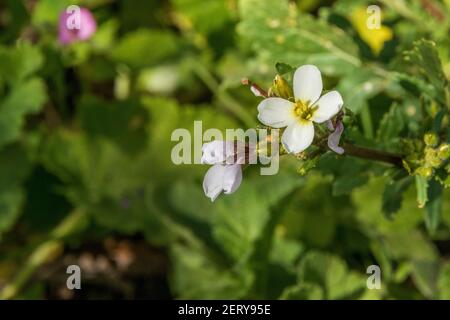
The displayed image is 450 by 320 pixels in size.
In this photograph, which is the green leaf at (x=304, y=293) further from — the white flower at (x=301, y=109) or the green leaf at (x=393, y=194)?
the white flower at (x=301, y=109)

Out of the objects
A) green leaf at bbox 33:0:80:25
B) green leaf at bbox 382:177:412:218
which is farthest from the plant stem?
green leaf at bbox 33:0:80:25

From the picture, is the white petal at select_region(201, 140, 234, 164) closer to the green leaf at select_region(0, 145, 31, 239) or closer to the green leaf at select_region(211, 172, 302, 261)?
the green leaf at select_region(211, 172, 302, 261)

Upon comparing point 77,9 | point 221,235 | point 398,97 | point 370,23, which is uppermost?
point 77,9

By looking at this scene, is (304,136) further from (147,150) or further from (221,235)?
(147,150)

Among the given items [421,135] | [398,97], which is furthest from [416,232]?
[421,135]
